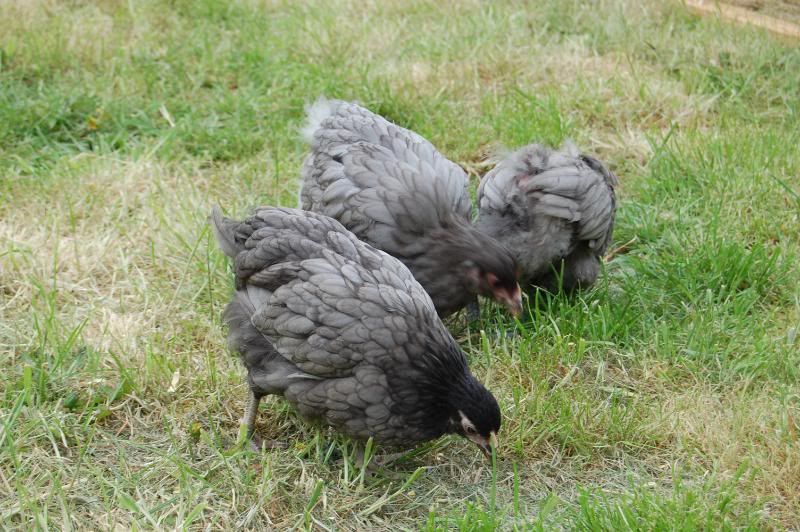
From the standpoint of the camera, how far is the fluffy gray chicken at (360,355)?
126 inches

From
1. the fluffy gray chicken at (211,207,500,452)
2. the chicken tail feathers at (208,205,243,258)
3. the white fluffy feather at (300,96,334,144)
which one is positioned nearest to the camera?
the fluffy gray chicken at (211,207,500,452)

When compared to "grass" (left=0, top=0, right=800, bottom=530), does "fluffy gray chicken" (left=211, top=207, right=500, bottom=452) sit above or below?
above

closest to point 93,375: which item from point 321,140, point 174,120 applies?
point 321,140

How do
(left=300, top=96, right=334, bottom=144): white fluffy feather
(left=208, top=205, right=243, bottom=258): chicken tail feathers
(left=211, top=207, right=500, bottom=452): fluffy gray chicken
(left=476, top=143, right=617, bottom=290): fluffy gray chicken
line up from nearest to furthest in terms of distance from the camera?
(left=211, top=207, right=500, bottom=452): fluffy gray chicken, (left=208, top=205, right=243, bottom=258): chicken tail feathers, (left=476, top=143, right=617, bottom=290): fluffy gray chicken, (left=300, top=96, right=334, bottom=144): white fluffy feather

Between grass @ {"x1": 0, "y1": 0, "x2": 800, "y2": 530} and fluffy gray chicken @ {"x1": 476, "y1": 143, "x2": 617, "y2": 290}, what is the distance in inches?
6.6

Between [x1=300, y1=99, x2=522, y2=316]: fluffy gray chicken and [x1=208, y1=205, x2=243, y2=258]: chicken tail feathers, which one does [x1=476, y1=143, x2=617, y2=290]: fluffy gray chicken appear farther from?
[x1=208, y1=205, x2=243, y2=258]: chicken tail feathers

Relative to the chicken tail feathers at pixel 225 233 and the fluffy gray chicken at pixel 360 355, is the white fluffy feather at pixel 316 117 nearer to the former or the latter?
the chicken tail feathers at pixel 225 233

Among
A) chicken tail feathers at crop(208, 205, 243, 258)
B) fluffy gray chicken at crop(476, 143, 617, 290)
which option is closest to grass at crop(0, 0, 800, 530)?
fluffy gray chicken at crop(476, 143, 617, 290)

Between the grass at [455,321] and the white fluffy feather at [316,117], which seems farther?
the white fluffy feather at [316,117]

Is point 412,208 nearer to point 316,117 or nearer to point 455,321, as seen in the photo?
point 455,321

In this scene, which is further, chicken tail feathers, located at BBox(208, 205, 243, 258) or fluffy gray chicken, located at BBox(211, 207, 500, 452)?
chicken tail feathers, located at BBox(208, 205, 243, 258)

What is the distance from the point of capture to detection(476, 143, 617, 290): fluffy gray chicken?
4148mm

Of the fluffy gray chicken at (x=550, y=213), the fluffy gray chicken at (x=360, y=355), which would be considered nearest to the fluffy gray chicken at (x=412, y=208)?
the fluffy gray chicken at (x=550, y=213)

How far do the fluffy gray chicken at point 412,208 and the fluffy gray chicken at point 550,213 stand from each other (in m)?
0.18
